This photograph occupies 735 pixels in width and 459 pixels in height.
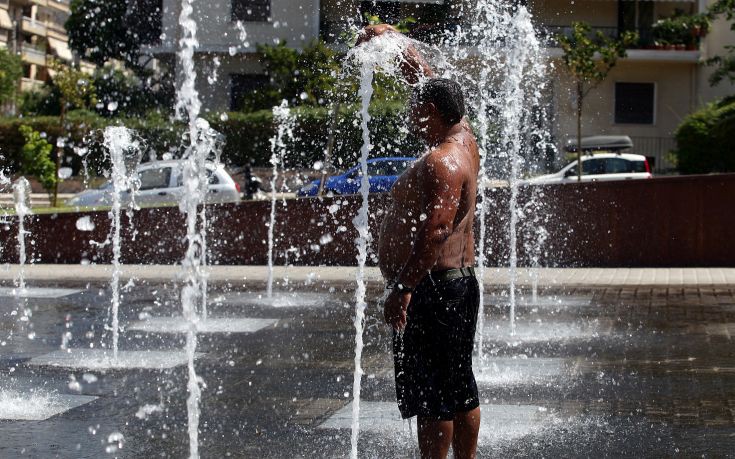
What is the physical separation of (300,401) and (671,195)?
9.69m

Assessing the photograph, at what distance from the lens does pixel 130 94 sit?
135 feet

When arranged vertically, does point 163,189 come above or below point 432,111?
below

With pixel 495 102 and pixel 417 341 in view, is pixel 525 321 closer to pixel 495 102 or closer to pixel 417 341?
pixel 417 341

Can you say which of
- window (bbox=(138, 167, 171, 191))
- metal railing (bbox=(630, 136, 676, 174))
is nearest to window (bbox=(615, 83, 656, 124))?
metal railing (bbox=(630, 136, 676, 174))

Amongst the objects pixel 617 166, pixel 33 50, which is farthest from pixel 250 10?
pixel 33 50

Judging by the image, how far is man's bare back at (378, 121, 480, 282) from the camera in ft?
13.8

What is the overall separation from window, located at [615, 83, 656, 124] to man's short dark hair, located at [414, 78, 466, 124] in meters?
32.3

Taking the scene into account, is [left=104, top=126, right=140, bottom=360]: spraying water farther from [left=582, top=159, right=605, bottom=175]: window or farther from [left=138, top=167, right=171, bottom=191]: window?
[left=582, top=159, right=605, bottom=175]: window

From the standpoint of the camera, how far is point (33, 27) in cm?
7000

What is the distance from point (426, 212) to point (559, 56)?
30.4 m

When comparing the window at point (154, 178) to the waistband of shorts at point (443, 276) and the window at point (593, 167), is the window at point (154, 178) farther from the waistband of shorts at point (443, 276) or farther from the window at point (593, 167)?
the waistband of shorts at point (443, 276)

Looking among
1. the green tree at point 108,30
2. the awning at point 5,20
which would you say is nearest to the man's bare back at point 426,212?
the green tree at point 108,30

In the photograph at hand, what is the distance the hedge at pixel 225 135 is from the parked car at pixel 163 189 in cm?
905

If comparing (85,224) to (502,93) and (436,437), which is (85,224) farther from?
(436,437)
